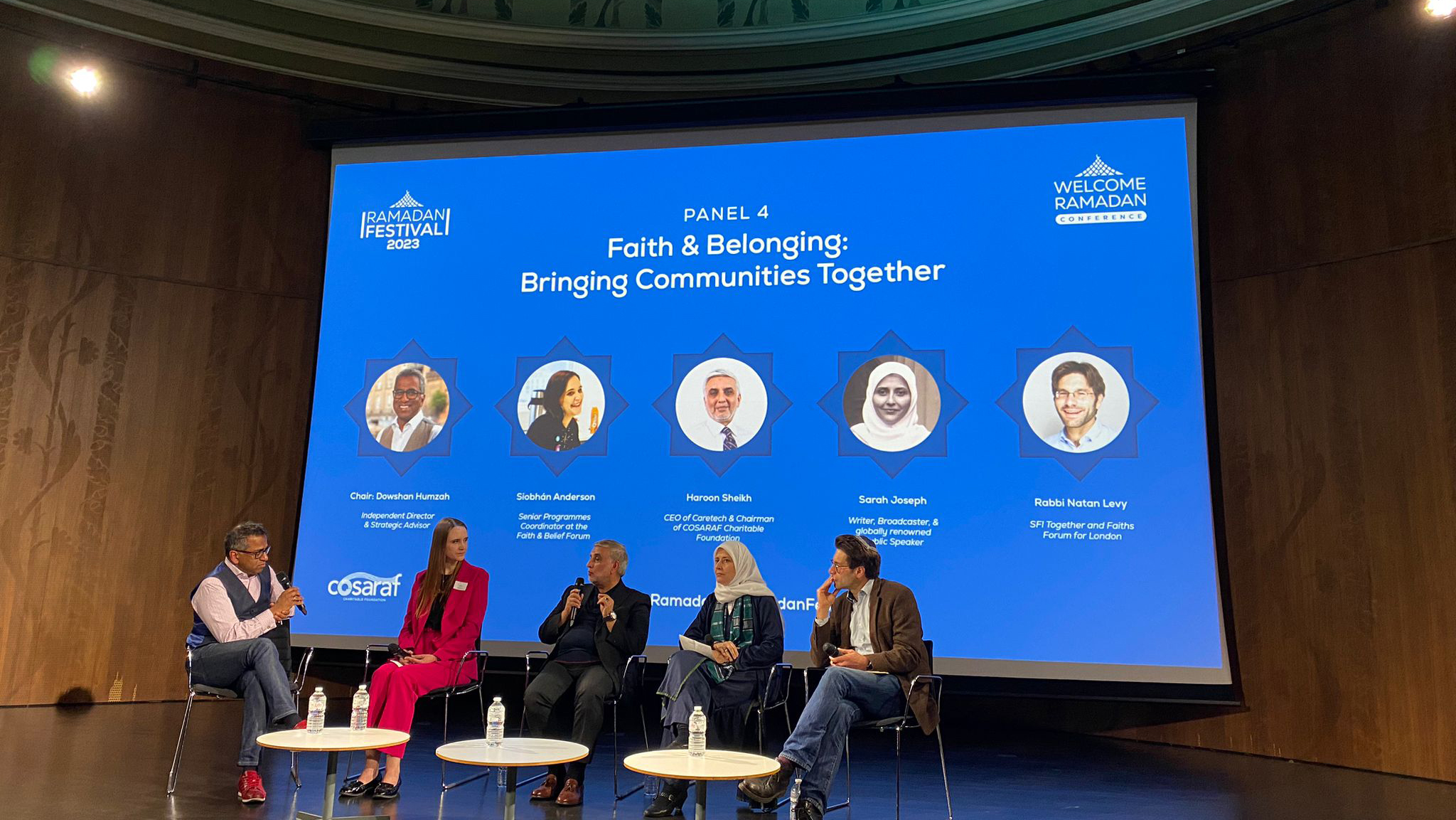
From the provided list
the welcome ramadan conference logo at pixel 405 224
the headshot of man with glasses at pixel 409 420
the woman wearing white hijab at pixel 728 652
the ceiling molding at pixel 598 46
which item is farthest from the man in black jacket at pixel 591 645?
the ceiling molding at pixel 598 46

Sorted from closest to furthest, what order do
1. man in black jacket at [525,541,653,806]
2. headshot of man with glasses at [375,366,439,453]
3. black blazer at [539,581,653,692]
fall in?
man in black jacket at [525,541,653,806], black blazer at [539,581,653,692], headshot of man with glasses at [375,366,439,453]

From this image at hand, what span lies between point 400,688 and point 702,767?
1.78 meters

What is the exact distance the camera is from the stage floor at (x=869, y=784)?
370 cm

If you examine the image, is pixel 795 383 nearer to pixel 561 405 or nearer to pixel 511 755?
pixel 561 405

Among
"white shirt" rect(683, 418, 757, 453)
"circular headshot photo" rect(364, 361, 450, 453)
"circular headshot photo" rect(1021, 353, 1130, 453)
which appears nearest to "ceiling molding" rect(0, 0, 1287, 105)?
"circular headshot photo" rect(1021, 353, 1130, 453)

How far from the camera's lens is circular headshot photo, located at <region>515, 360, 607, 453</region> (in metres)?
5.73

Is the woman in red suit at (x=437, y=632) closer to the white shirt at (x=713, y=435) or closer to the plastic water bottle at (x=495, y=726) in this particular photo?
the plastic water bottle at (x=495, y=726)

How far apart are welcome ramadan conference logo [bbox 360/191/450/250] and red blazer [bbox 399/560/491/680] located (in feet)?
8.27

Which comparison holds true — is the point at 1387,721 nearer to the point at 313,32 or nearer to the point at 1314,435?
the point at 1314,435

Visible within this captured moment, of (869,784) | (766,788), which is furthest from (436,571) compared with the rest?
(869,784)

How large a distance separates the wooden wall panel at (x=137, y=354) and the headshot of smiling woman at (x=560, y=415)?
179cm

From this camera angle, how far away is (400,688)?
4094 millimetres

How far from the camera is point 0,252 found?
20.1 feet

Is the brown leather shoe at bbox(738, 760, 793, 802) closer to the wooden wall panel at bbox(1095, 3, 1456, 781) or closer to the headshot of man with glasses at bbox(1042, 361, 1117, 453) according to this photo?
Answer: the headshot of man with glasses at bbox(1042, 361, 1117, 453)
